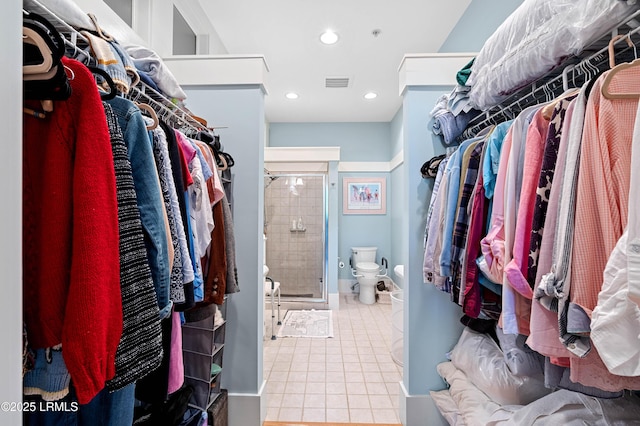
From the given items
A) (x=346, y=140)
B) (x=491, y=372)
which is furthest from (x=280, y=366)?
(x=346, y=140)

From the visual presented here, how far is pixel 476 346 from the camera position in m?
1.51

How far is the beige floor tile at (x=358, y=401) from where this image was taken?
1.92 m

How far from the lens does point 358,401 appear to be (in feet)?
6.45

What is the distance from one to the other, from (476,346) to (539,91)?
48.3 inches

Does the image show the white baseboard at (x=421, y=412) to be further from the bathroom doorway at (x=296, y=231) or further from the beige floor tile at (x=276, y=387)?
the bathroom doorway at (x=296, y=231)

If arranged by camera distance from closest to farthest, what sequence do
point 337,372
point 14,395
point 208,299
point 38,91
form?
1. point 14,395
2. point 38,91
3. point 208,299
4. point 337,372

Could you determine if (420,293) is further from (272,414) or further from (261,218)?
(272,414)

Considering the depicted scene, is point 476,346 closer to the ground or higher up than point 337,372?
higher up

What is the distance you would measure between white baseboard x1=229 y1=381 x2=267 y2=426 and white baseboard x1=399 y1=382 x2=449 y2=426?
0.88 meters

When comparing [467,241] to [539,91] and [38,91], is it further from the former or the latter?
[38,91]

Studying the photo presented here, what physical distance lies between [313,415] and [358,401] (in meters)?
0.33

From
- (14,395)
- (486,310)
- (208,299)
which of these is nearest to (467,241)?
(486,310)

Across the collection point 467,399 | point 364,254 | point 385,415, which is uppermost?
point 364,254

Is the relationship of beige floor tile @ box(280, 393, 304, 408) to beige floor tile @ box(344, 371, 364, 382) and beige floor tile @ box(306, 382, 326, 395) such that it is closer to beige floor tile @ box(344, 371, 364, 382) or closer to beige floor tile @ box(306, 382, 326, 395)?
beige floor tile @ box(306, 382, 326, 395)
